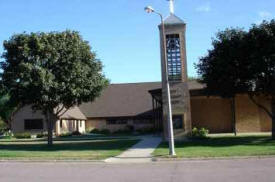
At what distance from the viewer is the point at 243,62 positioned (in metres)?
29.4

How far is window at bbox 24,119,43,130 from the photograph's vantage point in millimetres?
53872

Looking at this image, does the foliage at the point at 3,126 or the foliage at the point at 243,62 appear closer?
the foliage at the point at 243,62

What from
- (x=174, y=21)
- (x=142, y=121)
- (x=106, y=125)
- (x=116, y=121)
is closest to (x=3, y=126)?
(x=106, y=125)

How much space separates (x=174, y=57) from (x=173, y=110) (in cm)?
419

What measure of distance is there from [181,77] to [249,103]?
1112 centimetres

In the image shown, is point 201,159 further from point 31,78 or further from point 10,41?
point 10,41

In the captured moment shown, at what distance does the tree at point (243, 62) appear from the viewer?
2828 centimetres

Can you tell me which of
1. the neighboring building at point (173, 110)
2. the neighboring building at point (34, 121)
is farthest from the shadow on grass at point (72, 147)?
the neighboring building at point (34, 121)

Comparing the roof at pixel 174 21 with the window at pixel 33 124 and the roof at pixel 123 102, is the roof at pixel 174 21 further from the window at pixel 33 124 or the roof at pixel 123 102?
the window at pixel 33 124

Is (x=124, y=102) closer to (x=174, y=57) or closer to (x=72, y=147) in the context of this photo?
(x=174, y=57)

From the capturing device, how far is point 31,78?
29.7 metres

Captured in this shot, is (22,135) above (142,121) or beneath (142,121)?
beneath

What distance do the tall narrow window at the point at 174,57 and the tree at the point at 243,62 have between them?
109 inches

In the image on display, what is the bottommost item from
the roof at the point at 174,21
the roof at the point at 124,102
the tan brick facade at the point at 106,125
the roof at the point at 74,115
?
the tan brick facade at the point at 106,125
